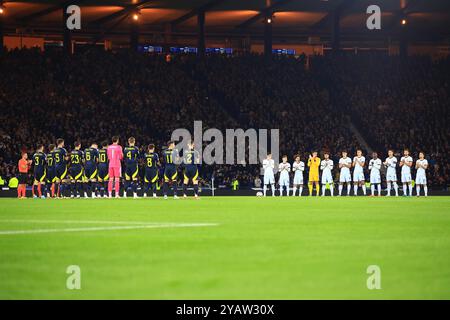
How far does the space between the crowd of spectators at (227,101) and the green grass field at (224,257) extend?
1040 inches

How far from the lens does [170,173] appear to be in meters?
35.9

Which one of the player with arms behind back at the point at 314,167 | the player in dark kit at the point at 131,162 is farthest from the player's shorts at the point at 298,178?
the player in dark kit at the point at 131,162

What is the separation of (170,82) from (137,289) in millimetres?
44026

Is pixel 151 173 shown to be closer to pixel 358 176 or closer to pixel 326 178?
pixel 326 178

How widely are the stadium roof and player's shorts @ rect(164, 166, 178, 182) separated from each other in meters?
19.4

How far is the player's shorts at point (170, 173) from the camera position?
35.7 metres

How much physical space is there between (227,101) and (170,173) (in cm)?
1772

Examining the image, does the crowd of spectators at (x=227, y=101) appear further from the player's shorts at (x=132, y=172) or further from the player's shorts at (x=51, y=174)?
the player's shorts at (x=132, y=172)

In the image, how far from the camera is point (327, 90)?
2181 inches

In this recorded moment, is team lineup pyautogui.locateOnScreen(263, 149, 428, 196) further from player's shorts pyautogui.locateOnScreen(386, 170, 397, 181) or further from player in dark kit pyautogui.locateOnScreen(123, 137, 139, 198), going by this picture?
player in dark kit pyautogui.locateOnScreen(123, 137, 139, 198)

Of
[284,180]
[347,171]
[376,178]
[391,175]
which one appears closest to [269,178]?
[284,180]

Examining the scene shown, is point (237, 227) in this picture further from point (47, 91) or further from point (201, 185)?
point (47, 91)

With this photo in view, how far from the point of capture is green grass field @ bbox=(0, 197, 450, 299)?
355 inches

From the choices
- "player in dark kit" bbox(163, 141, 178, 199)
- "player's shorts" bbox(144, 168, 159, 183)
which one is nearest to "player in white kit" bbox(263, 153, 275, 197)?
"player's shorts" bbox(144, 168, 159, 183)
